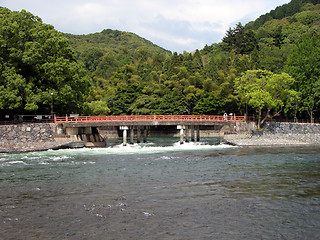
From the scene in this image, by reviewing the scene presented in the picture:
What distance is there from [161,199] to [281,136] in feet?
147

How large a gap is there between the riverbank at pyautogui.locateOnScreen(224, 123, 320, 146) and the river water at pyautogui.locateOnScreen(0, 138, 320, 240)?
17759 mm

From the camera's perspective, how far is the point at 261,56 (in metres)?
111

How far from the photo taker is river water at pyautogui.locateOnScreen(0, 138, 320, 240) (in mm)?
17234

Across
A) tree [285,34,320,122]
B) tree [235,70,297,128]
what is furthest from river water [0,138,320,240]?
tree [235,70,297,128]

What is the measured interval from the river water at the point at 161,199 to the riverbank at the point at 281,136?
699 inches

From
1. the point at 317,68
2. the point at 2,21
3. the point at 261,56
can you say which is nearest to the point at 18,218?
the point at 2,21

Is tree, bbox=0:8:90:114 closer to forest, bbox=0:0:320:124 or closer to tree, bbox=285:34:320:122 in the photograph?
forest, bbox=0:0:320:124

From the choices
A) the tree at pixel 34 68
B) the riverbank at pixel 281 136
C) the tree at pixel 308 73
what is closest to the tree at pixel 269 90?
the tree at pixel 308 73

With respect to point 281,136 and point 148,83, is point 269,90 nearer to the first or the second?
point 281,136

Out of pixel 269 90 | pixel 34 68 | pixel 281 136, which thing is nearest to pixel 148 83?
pixel 269 90

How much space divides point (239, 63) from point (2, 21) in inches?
2274

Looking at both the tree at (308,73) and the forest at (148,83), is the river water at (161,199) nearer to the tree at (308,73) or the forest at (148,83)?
the forest at (148,83)

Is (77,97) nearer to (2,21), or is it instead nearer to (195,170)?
(2,21)

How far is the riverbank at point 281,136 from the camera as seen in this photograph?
56.1 m
